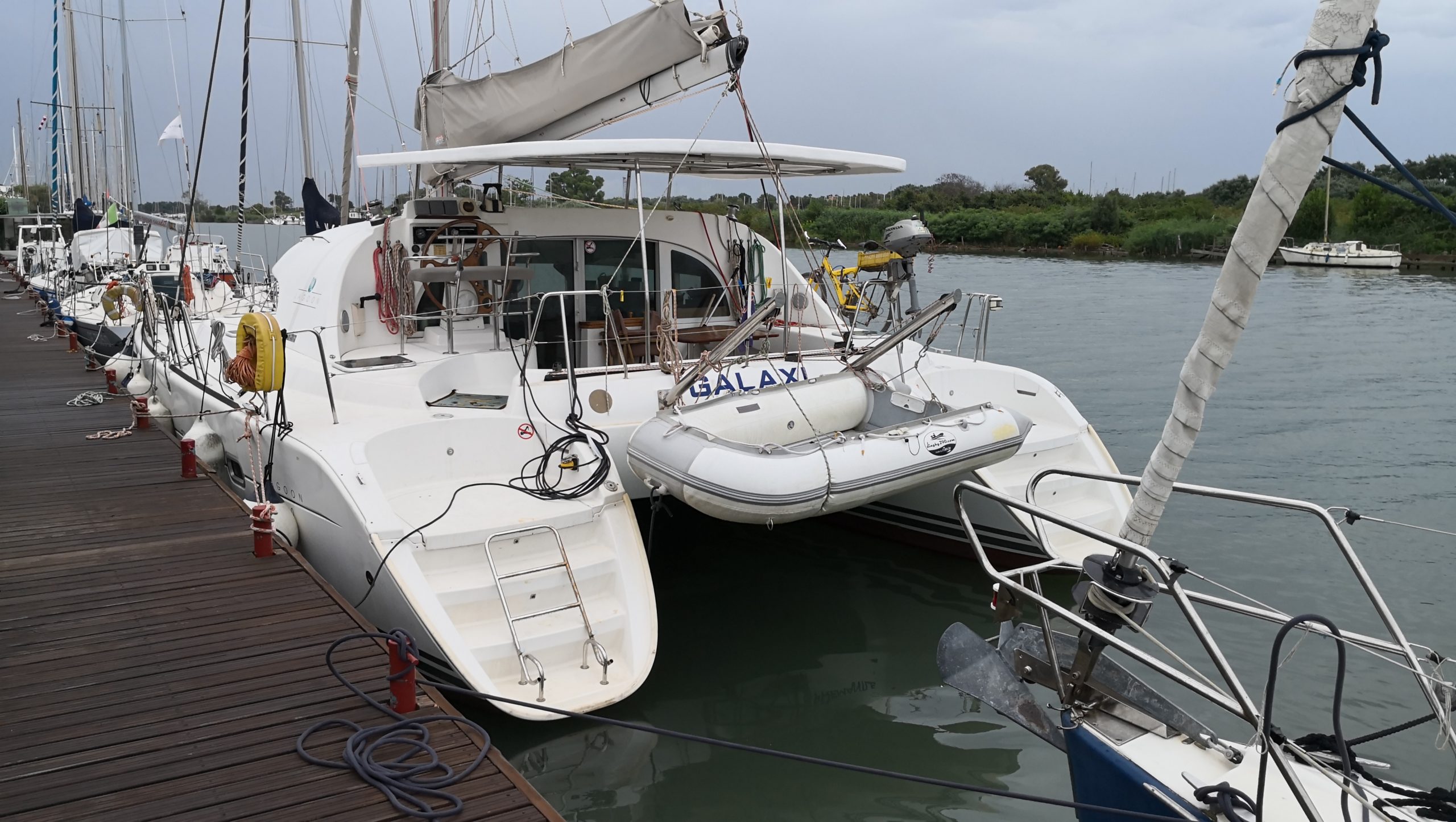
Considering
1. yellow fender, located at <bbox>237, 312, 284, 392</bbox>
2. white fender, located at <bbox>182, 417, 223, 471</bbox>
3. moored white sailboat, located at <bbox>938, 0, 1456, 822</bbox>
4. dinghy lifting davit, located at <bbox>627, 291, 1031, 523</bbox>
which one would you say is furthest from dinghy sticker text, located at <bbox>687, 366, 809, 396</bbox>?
white fender, located at <bbox>182, 417, 223, 471</bbox>

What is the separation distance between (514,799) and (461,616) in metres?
1.64

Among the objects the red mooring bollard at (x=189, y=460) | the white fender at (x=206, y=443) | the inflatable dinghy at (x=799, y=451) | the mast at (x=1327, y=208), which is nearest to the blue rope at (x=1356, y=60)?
the inflatable dinghy at (x=799, y=451)

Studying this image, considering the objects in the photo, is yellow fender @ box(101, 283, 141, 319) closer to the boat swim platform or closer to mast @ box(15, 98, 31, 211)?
the boat swim platform

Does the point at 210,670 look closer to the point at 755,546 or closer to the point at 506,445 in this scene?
the point at 506,445

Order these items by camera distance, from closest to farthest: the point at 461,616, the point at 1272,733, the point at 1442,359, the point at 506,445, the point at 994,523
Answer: the point at 1272,733 < the point at 461,616 < the point at 506,445 < the point at 994,523 < the point at 1442,359

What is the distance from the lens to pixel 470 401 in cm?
→ 659

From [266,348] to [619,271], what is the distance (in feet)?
9.77

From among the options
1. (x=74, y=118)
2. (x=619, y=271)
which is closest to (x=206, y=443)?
(x=619, y=271)

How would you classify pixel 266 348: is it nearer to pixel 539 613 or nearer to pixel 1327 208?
pixel 539 613

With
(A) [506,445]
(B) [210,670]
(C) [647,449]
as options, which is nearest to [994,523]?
(C) [647,449]

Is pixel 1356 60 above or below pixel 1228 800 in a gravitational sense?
above

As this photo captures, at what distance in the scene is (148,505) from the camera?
616cm

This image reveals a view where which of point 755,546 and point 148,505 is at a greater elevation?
point 148,505

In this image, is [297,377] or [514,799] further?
[297,377]
